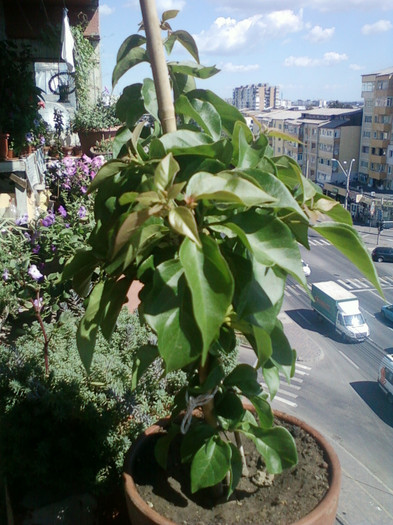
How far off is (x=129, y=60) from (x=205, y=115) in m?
0.13

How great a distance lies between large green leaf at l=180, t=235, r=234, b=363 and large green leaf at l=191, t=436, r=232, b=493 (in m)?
0.27

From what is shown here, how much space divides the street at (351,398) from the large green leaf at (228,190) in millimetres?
577

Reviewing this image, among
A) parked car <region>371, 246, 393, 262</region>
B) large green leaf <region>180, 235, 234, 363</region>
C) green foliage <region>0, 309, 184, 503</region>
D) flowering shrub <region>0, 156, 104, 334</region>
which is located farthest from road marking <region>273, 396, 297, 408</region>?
parked car <region>371, 246, 393, 262</region>

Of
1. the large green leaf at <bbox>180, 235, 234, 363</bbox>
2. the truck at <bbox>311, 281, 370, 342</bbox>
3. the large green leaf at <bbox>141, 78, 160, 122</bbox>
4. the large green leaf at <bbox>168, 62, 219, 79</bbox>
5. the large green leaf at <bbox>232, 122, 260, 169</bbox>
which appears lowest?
the truck at <bbox>311, 281, 370, 342</bbox>

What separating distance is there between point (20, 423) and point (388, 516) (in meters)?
0.70

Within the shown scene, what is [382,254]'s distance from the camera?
9.35ft

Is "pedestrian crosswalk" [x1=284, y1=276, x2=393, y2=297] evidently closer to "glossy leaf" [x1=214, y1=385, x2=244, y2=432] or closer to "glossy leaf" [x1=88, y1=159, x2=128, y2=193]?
"glossy leaf" [x1=214, y1=385, x2=244, y2=432]

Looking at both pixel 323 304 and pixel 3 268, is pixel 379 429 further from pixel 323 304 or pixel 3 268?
pixel 3 268

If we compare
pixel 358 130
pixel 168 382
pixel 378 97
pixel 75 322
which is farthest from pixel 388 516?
pixel 358 130

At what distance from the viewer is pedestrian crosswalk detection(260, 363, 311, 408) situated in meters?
1.41

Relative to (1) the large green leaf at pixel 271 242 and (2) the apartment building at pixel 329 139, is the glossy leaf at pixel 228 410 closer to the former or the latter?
(1) the large green leaf at pixel 271 242

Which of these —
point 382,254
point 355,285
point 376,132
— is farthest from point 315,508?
point 376,132

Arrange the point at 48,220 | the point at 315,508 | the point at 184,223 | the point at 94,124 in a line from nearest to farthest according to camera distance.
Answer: the point at 184,223
the point at 315,508
the point at 48,220
the point at 94,124

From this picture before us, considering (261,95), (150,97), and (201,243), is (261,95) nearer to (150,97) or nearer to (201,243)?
(150,97)
